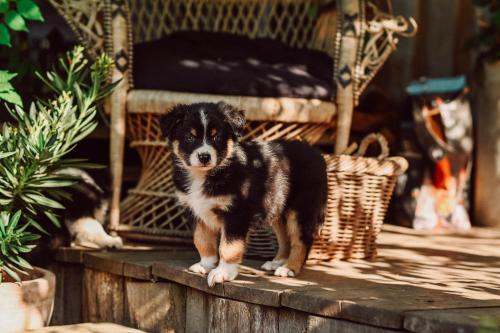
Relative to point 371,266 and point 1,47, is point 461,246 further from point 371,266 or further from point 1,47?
point 1,47

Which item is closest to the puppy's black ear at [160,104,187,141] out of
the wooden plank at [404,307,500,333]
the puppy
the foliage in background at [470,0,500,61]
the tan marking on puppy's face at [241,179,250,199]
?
the tan marking on puppy's face at [241,179,250,199]

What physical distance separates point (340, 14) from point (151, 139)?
112 centimetres

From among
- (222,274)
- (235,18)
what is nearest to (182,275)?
(222,274)

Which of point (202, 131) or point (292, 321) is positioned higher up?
point (202, 131)

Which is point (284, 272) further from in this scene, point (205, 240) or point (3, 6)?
point (3, 6)

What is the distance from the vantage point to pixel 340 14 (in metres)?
4.26

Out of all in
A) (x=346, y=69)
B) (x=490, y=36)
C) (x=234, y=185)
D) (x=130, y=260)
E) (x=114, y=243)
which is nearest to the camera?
(x=234, y=185)

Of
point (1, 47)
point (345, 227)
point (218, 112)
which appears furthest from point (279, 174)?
point (1, 47)

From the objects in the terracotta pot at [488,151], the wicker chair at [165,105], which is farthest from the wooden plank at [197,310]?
the terracotta pot at [488,151]

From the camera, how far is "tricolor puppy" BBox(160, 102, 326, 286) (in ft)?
10.1

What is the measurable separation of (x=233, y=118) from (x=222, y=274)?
0.57 m

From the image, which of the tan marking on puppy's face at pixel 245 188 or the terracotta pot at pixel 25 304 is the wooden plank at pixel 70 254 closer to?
the terracotta pot at pixel 25 304

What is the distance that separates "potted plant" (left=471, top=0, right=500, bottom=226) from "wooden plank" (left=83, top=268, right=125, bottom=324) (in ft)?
8.53

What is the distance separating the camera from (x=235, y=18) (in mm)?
5328
